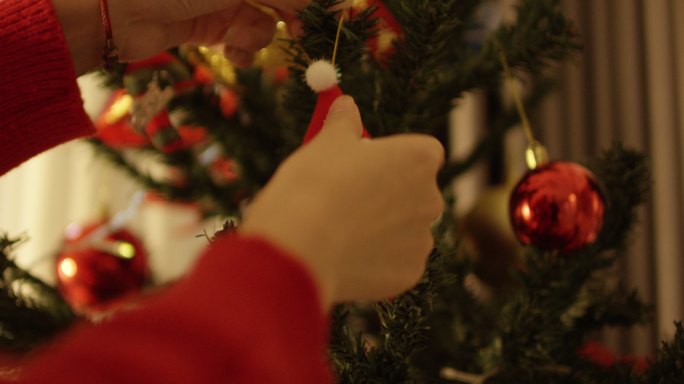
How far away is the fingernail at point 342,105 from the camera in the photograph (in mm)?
372

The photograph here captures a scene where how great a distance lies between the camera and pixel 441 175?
2.60ft

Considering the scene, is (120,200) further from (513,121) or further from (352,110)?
(352,110)

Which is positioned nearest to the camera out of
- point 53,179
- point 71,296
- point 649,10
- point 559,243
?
point 559,243

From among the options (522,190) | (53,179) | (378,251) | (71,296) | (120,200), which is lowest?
(120,200)

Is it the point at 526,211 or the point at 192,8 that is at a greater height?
the point at 192,8

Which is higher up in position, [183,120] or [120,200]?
[183,120]

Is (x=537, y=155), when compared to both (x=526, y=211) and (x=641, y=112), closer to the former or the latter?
(x=526, y=211)

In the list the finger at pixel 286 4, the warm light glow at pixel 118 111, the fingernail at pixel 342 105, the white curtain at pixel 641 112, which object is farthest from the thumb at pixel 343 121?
the white curtain at pixel 641 112

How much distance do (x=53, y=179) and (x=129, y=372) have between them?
1.45 m

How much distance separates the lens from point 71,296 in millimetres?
832

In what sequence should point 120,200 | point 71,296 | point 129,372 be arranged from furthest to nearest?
point 120,200 < point 71,296 < point 129,372

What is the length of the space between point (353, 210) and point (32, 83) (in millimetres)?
326

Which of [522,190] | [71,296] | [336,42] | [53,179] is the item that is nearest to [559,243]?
[522,190]

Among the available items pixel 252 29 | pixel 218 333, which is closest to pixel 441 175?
pixel 252 29
